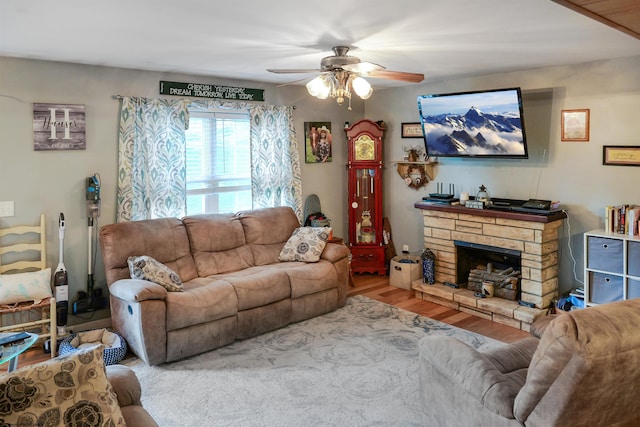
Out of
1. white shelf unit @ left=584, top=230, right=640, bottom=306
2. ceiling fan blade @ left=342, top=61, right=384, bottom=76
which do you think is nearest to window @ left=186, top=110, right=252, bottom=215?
ceiling fan blade @ left=342, top=61, right=384, bottom=76

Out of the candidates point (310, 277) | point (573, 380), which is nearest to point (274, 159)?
point (310, 277)

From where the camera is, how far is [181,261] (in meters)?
4.70

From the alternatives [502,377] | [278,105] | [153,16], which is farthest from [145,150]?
[502,377]

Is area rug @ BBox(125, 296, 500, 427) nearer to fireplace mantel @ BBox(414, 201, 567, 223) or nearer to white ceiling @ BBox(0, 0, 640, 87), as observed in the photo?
fireplace mantel @ BBox(414, 201, 567, 223)

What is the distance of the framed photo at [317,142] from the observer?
621 centimetres

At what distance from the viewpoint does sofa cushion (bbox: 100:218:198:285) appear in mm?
4281

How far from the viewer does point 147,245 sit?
14.7ft

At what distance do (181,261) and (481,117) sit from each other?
126 inches

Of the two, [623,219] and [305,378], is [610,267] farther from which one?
[305,378]

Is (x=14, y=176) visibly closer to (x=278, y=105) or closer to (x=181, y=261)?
(x=181, y=261)

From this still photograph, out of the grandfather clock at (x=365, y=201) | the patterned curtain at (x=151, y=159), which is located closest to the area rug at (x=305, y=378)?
the patterned curtain at (x=151, y=159)

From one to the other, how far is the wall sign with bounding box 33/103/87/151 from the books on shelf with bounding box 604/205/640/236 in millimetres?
4624

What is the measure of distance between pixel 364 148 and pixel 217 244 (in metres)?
2.34

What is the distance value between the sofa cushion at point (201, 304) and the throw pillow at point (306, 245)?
1011 mm
